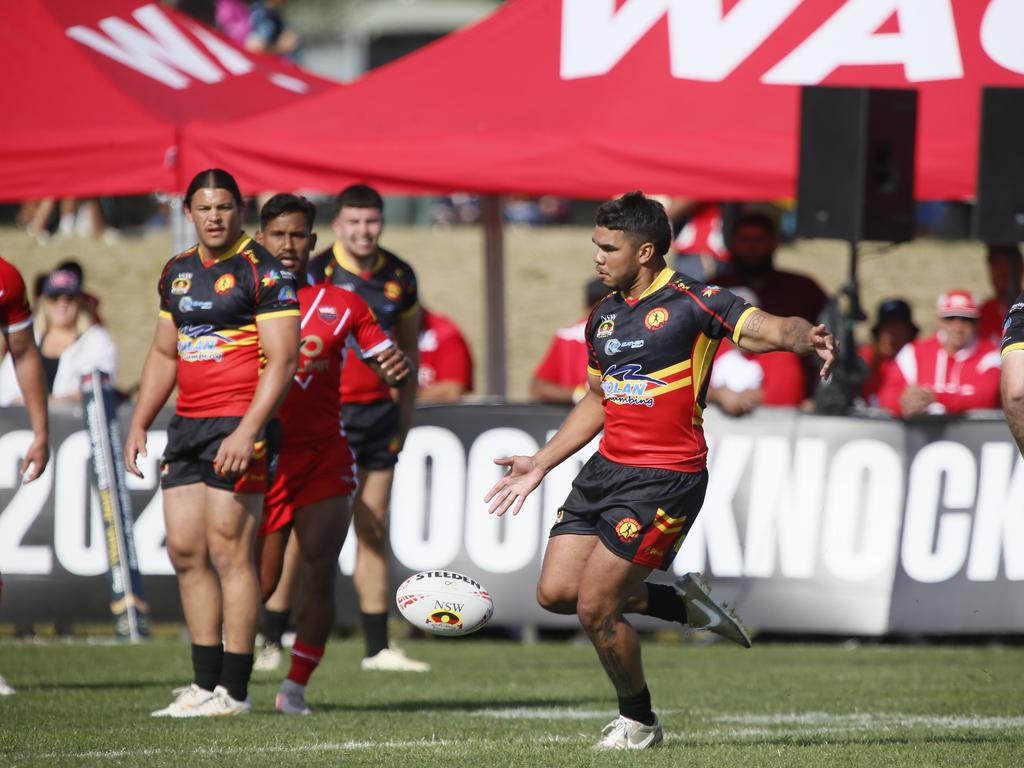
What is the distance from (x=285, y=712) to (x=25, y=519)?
413 centimetres

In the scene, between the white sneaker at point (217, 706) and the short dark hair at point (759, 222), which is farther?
the short dark hair at point (759, 222)

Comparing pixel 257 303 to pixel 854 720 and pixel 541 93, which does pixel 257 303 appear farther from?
pixel 541 93

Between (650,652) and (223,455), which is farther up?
(223,455)

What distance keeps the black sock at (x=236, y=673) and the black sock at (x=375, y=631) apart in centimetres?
230

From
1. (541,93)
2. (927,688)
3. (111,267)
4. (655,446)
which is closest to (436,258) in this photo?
(111,267)

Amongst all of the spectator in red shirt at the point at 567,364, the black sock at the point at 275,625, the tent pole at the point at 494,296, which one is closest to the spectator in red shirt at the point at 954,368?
the spectator in red shirt at the point at 567,364

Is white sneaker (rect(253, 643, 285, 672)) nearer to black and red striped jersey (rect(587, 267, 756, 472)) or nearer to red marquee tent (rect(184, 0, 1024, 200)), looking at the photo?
red marquee tent (rect(184, 0, 1024, 200))

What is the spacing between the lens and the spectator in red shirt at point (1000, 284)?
12406 millimetres

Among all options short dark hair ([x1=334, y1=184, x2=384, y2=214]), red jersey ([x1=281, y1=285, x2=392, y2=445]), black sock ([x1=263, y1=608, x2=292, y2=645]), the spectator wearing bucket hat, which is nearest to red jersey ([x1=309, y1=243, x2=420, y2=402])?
short dark hair ([x1=334, y1=184, x2=384, y2=214])

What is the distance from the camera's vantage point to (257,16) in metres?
21.3

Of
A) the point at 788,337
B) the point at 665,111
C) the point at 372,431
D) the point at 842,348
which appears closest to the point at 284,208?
the point at 372,431

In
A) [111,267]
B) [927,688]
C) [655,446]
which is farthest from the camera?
[111,267]

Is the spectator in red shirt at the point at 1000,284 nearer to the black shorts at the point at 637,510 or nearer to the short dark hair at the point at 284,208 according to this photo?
the short dark hair at the point at 284,208

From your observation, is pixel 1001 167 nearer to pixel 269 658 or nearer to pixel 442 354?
pixel 442 354
